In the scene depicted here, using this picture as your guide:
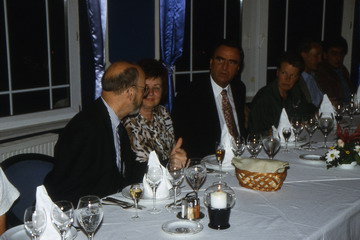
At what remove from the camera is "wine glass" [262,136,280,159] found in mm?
2541

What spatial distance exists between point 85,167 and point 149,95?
833 millimetres

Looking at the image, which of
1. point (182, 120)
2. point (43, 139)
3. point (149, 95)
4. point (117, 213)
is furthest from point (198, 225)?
point (43, 139)

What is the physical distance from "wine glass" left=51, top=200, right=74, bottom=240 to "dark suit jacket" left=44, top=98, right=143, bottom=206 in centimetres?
64

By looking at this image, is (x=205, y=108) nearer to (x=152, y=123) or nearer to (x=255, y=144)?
(x=152, y=123)

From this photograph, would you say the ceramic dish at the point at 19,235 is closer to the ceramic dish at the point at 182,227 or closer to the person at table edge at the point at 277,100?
the ceramic dish at the point at 182,227

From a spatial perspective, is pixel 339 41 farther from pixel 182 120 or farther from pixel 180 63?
pixel 182 120

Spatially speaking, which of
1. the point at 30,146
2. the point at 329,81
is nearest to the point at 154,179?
the point at 30,146

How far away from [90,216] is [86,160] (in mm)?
747

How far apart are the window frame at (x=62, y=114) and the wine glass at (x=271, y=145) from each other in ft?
6.73

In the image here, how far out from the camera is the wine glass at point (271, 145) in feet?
8.34

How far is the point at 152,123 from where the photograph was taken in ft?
9.56

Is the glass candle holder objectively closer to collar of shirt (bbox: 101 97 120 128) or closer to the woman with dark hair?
collar of shirt (bbox: 101 97 120 128)

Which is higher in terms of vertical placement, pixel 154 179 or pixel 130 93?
pixel 130 93

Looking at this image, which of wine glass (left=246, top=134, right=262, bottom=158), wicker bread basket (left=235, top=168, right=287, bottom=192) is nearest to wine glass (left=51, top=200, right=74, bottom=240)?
wicker bread basket (left=235, top=168, right=287, bottom=192)
